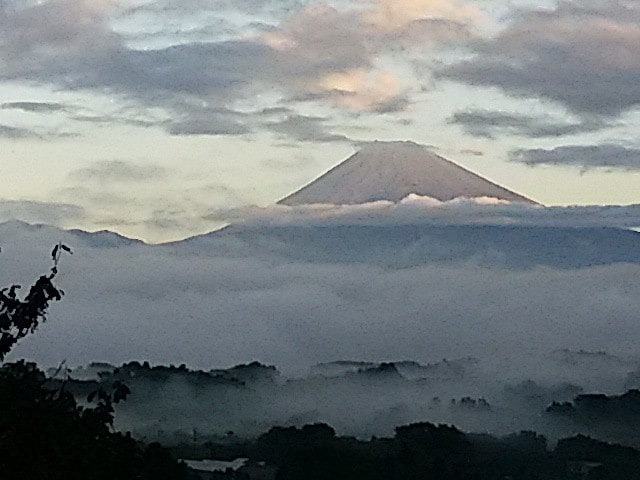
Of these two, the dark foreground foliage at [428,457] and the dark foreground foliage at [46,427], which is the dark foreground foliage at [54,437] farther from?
the dark foreground foliage at [428,457]

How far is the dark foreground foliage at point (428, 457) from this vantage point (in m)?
39.0

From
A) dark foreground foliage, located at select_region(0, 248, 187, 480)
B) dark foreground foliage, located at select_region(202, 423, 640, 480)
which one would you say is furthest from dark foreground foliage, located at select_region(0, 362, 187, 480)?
dark foreground foliage, located at select_region(202, 423, 640, 480)

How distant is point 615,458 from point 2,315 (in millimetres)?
37398

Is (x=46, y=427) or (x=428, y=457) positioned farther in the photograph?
(x=428, y=457)

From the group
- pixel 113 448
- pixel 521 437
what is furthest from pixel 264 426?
pixel 113 448

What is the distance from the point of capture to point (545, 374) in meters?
102

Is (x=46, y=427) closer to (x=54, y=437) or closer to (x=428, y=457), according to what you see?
(x=54, y=437)

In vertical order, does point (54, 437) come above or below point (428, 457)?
below

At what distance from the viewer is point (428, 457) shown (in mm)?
42062

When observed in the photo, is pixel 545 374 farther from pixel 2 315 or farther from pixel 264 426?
pixel 2 315

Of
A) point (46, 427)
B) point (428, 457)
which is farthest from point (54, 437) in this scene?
point (428, 457)

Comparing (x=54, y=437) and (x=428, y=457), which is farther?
(x=428, y=457)

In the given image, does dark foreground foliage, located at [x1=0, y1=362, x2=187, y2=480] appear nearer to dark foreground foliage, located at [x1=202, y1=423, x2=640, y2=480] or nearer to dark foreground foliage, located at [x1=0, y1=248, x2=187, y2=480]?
dark foreground foliage, located at [x1=0, y1=248, x2=187, y2=480]

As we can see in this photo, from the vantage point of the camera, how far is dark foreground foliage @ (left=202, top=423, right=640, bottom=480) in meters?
39.0
